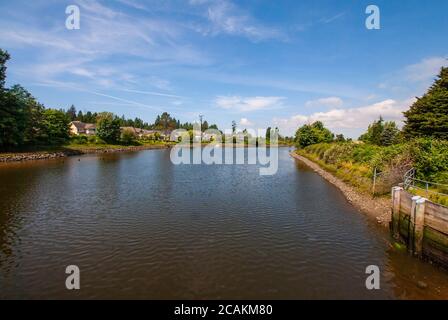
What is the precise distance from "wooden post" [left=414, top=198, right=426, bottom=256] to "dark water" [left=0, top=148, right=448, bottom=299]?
3.03 feet

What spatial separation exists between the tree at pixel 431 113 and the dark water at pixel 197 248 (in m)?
22.0

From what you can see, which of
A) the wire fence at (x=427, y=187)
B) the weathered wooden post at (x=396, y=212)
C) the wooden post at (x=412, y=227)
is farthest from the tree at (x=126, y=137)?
the wooden post at (x=412, y=227)

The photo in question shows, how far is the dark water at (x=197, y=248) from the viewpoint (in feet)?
41.0

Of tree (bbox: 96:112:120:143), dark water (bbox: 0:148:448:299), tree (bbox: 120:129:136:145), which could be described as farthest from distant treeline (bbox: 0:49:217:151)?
dark water (bbox: 0:148:448:299)

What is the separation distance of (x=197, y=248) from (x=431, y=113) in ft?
137

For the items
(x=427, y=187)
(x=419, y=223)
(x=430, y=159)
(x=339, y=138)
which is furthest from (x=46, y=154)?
(x=339, y=138)

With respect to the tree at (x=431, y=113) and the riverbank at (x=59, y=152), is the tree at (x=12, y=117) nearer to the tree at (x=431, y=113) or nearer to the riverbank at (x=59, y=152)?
the riverbank at (x=59, y=152)

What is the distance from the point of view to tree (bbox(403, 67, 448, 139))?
1561 inches

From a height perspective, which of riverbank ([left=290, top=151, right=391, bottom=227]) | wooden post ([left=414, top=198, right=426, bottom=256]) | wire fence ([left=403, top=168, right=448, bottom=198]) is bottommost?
riverbank ([left=290, top=151, right=391, bottom=227])

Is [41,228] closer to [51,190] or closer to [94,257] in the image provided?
[94,257]

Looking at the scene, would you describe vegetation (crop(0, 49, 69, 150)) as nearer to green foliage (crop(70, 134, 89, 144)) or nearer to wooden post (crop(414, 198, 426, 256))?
green foliage (crop(70, 134, 89, 144))
